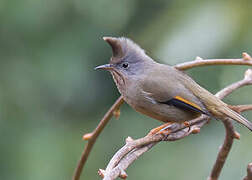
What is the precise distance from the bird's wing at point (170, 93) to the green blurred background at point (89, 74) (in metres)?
0.53

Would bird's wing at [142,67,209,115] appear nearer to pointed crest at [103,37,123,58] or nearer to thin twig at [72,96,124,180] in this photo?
pointed crest at [103,37,123,58]

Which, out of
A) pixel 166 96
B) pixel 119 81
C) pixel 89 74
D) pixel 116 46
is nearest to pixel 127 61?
pixel 119 81

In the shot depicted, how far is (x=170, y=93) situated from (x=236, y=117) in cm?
51

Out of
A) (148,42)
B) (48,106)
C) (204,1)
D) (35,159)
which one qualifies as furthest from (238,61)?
(48,106)

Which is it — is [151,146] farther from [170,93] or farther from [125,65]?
[125,65]

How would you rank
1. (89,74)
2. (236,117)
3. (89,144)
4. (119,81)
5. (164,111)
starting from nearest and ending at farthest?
(89,144), (236,117), (164,111), (119,81), (89,74)

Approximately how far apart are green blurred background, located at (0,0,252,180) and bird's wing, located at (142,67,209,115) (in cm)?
53

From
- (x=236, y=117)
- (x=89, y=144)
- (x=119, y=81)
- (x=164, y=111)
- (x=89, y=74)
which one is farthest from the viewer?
(x=89, y=74)

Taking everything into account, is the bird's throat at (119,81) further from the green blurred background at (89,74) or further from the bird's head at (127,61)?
the green blurred background at (89,74)

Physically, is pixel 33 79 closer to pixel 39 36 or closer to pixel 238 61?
pixel 39 36

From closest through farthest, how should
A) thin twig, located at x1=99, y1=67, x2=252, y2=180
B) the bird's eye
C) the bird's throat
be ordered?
thin twig, located at x1=99, y1=67, x2=252, y2=180 → the bird's throat → the bird's eye

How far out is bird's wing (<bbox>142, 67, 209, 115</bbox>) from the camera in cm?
337

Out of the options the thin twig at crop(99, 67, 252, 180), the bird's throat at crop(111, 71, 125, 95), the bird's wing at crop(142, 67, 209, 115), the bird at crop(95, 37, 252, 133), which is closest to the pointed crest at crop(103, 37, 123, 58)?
the bird at crop(95, 37, 252, 133)

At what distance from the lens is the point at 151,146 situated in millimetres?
2641
